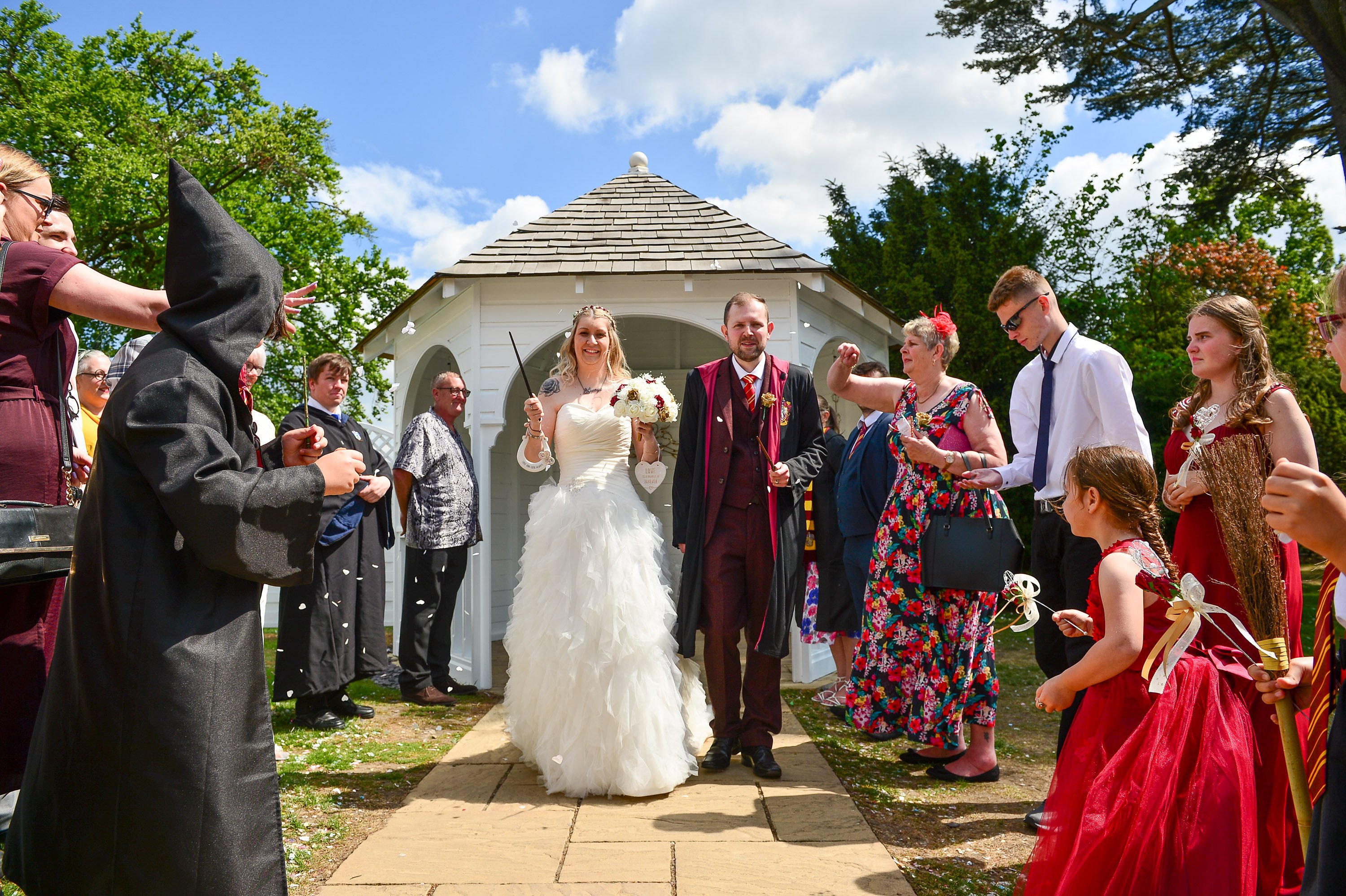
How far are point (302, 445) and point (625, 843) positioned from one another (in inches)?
79.1

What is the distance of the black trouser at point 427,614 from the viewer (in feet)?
20.6

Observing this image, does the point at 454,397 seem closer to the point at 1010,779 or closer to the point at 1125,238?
the point at 1010,779

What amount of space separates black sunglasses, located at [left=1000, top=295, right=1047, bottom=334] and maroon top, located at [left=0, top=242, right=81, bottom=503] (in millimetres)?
3409

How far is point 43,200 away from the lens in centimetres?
263

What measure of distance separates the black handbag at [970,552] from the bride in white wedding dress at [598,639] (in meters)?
1.28

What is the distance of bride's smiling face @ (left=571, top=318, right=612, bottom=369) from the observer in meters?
4.62

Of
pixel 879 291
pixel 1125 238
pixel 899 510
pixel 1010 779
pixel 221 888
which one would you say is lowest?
pixel 1010 779

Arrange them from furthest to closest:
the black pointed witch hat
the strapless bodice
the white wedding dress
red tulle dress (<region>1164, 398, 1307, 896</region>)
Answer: the strapless bodice → the white wedding dress → red tulle dress (<region>1164, 398, 1307, 896</region>) → the black pointed witch hat

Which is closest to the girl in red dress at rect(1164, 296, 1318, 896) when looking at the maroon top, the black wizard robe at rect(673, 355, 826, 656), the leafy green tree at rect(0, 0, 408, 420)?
the black wizard robe at rect(673, 355, 826, 656)

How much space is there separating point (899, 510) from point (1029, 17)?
882 centimetres

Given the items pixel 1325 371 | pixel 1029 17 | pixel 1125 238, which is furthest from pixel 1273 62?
pixel 1125 238

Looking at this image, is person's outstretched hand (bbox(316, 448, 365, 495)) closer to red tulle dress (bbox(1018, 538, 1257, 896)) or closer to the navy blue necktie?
red tulle dress (bbox(1018, 538, 1257, 896))

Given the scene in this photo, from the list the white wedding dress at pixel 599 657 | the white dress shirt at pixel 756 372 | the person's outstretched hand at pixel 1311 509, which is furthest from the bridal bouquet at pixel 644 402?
the person's outstretched hand at pixel 1311 509

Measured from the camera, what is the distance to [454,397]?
21.6 feet
